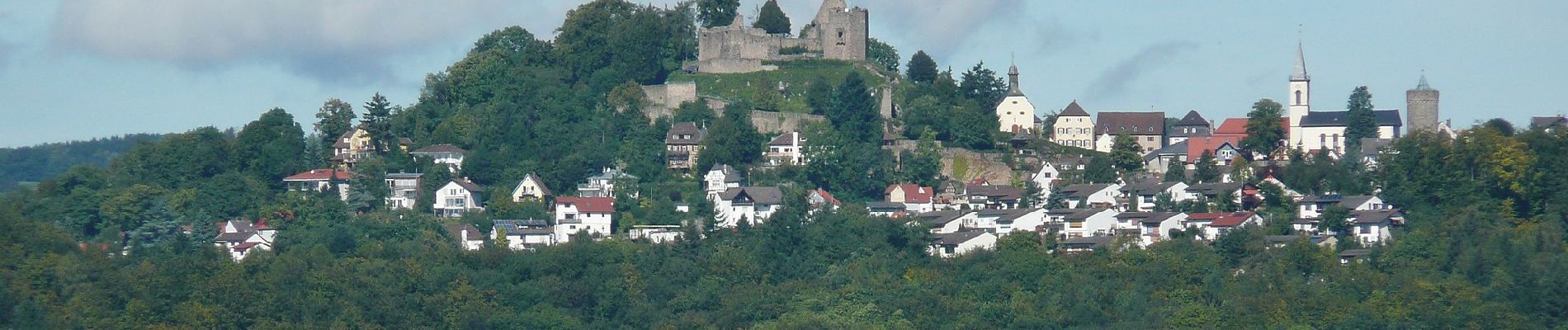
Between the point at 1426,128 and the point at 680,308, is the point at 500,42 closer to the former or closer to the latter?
the point at 680,308

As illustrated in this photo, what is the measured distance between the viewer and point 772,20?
3127 inches

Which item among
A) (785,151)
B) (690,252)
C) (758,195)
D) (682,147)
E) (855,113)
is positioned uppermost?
(855,113)

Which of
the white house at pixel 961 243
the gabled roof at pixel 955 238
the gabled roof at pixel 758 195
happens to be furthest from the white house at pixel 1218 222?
the gabled roof at pixel 758 195

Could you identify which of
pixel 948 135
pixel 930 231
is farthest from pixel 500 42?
pixel 930 231

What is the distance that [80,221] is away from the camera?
6675cm

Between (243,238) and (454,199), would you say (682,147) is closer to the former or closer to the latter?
(454,199)

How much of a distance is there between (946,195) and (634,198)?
8742 mm

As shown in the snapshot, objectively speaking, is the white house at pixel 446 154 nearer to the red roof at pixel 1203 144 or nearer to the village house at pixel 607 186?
the village house at pixel 607 186

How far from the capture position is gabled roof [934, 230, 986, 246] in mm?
63062

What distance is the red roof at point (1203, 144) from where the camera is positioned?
70938mm

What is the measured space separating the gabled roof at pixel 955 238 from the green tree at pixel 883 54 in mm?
16600

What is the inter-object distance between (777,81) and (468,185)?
37.6 ft

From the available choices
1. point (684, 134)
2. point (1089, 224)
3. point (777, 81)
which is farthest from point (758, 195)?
point (777, 81)

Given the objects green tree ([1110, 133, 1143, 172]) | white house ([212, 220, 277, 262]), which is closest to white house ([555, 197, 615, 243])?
white house ([212, 220, 277, 262])
